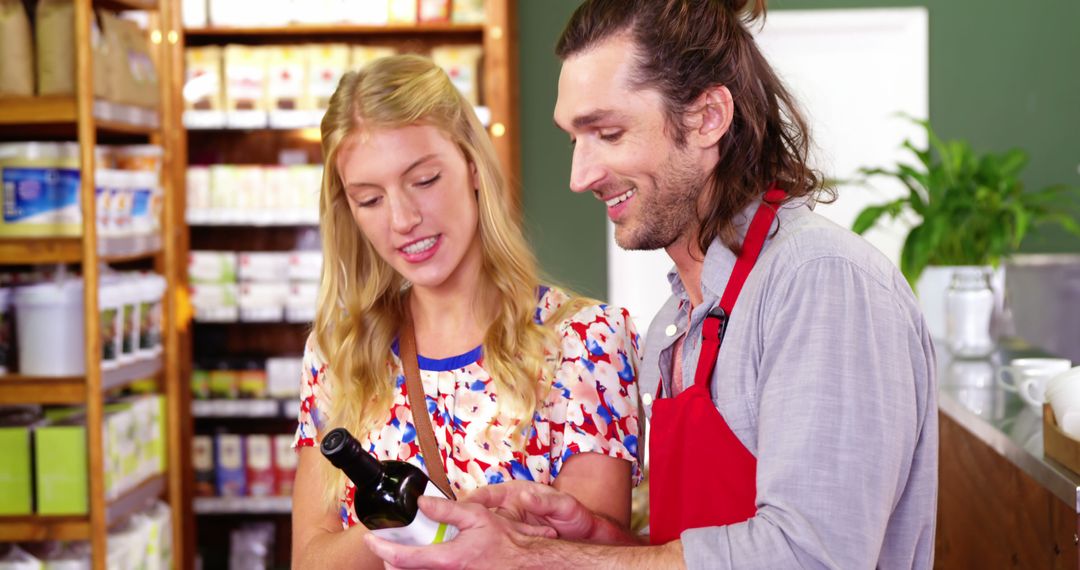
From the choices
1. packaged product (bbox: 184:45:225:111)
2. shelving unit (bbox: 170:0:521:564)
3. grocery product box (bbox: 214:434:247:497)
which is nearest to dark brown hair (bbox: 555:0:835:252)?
shelving unit (bbox: 170:0:521:564)

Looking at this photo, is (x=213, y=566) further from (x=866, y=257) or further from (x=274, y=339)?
(x=866, y=257)

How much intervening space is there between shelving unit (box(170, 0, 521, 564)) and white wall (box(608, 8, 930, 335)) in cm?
104

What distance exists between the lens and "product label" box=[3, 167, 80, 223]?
10.6 feet

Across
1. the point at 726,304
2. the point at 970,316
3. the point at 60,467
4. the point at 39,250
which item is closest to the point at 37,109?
the point at 39,250

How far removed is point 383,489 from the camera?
56.6 inches

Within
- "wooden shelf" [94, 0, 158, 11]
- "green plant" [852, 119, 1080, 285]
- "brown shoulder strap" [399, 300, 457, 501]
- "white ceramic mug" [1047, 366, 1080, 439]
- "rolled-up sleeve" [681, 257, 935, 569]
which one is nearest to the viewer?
"rolled-up sleeve" [681, 257, 935, 569]

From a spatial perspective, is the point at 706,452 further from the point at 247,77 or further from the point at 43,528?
the point at 247,77

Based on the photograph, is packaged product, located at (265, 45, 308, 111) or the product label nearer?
the product label

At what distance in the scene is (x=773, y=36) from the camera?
215 inches

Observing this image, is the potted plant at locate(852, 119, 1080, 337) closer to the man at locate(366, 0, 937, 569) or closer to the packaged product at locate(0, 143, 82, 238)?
the man at locate(366, 0, 937, 569)

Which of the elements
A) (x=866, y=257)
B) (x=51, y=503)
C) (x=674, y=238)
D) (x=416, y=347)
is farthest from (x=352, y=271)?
(x=51, y=503)

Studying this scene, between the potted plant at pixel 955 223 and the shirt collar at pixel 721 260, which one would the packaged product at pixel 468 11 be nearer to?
the potted plant at pixel 955 223

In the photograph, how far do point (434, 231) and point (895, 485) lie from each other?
36.2 inches

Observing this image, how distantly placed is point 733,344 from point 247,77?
154 inches
